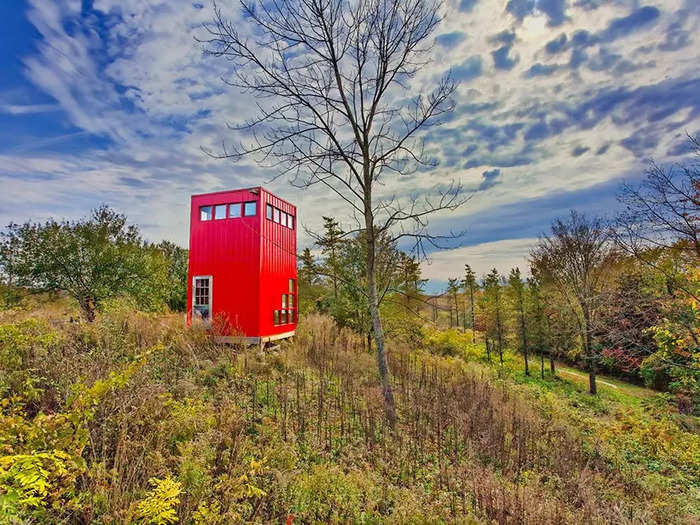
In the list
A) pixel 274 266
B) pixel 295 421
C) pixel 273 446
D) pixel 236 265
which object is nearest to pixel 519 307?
pixel 274 266

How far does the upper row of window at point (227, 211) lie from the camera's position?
34.0 feet

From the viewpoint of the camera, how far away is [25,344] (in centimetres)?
536

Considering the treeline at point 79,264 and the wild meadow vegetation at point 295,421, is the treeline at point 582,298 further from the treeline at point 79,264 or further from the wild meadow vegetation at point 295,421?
the treeline at point 79,264

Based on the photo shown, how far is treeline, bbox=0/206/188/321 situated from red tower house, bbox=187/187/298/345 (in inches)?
141

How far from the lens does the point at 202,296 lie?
10.7m

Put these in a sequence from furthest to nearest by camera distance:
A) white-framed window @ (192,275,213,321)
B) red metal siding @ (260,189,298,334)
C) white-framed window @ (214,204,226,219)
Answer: white-framed window @ (214,204,226,219), white-framed window @ (192,275,213,321), red metal siding @ (260,189,298,334)

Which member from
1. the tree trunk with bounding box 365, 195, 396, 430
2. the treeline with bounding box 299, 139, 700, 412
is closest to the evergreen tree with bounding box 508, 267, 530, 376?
the treeline with bounding box 299, 139, 700, 412

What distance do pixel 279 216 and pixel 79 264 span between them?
7174 mm

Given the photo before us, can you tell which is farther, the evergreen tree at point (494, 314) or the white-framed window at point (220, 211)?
the evergreen tree at point (494, 314)

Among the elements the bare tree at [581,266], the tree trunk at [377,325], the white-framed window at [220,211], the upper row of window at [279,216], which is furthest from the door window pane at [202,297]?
the bare tree at [581,266]

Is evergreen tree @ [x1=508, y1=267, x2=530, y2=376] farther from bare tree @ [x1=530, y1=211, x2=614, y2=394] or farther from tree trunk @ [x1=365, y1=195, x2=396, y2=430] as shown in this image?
tree trunk @ [x1=365, y1=195, x2=396, y2=430]

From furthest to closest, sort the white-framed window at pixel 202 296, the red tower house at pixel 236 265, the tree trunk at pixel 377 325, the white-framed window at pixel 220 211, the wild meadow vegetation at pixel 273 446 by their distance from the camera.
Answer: the white-framed window at pixel 220 211 → the white-framed window at pixel 202 296 → the red tower house at pixel 236 265 → the tree trunk at pixel 377 325 → the wild meadow vegetation at pixel 273 446

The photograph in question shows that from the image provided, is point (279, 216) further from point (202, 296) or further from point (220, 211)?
point (202, 296)

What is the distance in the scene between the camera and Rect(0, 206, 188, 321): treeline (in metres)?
11.6
